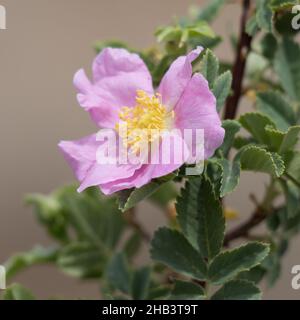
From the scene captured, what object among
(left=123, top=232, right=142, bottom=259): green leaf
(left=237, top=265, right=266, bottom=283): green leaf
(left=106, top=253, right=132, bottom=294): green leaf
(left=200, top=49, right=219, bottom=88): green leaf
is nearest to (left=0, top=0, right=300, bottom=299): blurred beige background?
(left=123, top=232, right=142, bottom=259): green leaf

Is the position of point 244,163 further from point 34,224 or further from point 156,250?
point 34,224

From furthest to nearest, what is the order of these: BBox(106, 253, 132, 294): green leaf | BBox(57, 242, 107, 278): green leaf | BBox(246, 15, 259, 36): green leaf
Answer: BBox(57, 242, 107, 278): green leaf < BBox(106, 253, 132, 294): green leaf < BBox(246, 15, 259, 36): green leaf

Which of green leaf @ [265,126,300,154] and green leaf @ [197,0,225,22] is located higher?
green leaf @ [197,0,225,22]

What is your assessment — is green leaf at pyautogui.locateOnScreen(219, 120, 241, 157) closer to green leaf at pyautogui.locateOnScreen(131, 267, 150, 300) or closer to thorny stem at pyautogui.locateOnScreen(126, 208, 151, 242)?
green leaf at pyautogui.locateOnScreen(131, 267, 150, 300)

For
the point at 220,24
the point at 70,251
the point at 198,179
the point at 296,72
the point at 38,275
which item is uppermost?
the point at 220,24

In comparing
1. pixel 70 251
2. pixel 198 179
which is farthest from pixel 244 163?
pixel 70 251

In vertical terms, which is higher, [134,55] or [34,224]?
[134,55]

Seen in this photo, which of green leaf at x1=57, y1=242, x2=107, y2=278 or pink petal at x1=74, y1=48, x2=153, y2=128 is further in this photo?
green leaf at x1=57, y1=242, x2=107, y2=278

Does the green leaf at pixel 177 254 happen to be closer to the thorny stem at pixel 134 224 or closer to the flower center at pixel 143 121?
the flower center at pixel 143 121

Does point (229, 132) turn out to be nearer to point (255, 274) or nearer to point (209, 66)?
point (209, 66)
